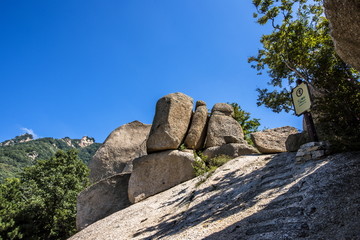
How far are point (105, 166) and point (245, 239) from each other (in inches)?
668

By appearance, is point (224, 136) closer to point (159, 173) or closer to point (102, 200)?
point (159, 173)

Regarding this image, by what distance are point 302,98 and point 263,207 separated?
4075 mm

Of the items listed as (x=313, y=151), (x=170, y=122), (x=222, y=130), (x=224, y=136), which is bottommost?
(x=313, y=151)

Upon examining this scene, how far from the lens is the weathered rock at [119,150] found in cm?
1919

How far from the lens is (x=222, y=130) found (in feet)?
46.0

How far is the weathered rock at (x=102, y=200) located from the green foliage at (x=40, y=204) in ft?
18.5

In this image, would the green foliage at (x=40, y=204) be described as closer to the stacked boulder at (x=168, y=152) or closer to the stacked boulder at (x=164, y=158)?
the stacked boulder at (x=168, y=152)

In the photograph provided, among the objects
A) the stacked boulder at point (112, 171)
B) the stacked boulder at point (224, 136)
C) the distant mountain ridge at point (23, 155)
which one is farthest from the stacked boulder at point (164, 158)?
the distant mountain ridge at point (23, 155)

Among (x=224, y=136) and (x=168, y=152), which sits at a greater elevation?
(x=224, y=136)

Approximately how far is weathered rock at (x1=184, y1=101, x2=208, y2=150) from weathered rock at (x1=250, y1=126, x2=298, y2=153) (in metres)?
3.30

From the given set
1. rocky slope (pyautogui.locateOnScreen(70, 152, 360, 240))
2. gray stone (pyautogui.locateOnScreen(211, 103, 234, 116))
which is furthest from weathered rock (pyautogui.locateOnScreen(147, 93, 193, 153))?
rocky slope (pyautogui.locateOnScreen(70, 152, 360, 240))

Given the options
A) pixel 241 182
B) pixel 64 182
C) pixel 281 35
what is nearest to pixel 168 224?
pixel 241 182

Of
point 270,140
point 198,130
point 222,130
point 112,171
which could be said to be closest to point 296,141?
point 270,140

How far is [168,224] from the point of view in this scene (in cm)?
637
